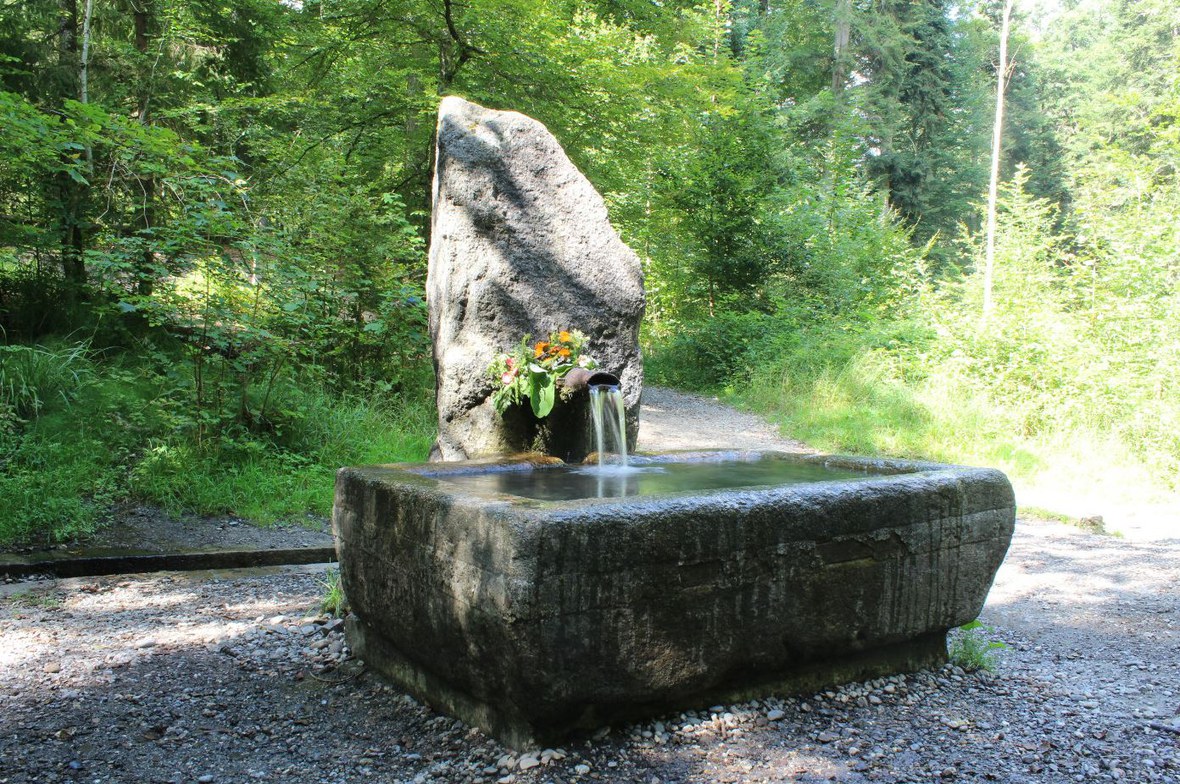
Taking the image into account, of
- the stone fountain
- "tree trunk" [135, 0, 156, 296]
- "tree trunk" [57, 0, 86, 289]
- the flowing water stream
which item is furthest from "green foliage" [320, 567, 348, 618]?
A: "tree trunk" [57, 0, 86, 289]

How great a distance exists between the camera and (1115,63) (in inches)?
1141

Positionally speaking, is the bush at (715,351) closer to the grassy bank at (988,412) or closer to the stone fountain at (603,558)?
the grassy bank at (988,412)

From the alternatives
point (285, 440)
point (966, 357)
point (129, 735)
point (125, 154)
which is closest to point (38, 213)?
point (125, 154)

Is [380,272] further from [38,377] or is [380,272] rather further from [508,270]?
[508,270]

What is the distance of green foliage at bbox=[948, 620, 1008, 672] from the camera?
3.51m

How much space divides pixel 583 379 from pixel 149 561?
116 inches

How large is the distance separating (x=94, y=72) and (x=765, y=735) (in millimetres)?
9555

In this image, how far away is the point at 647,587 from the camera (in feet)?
8.42

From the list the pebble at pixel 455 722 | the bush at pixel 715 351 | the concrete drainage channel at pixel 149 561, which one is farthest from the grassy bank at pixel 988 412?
the concrete drainage channel at pixel 149 561

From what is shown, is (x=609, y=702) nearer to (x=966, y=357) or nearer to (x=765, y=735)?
(x=765, y=735)

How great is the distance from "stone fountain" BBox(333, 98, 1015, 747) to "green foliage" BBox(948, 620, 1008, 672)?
11cm

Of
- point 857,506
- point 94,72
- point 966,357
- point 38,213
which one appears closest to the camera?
point 857,506

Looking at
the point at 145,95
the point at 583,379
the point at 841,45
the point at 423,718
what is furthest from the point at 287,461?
the point at 841,45

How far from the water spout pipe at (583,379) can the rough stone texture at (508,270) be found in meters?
0.30
